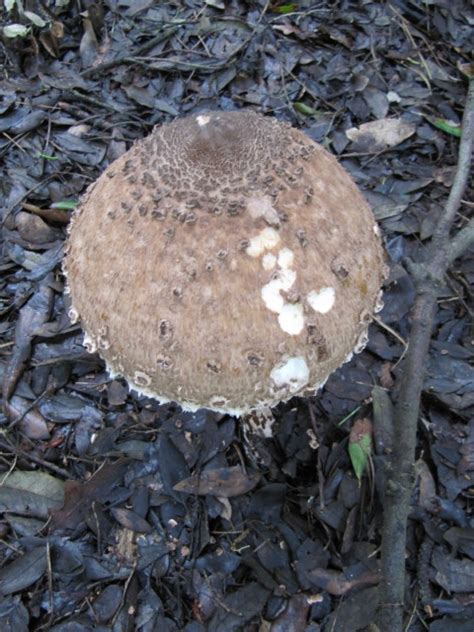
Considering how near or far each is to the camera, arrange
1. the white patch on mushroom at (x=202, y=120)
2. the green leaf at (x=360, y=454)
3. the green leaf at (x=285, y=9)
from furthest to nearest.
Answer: the green leaf at (x=285, y=9) → the green leaf at (x=360, y=454) → the white patch on mushroom at (x=202, y=120)

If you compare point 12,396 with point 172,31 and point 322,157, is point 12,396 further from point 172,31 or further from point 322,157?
point 172,31

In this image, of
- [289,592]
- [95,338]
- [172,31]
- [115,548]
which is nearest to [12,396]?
[115,548]

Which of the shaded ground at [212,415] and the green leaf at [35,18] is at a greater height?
the green leaf at [35,18]

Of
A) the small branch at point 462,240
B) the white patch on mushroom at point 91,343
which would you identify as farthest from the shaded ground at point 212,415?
the white patch on mushroom at point 91,343

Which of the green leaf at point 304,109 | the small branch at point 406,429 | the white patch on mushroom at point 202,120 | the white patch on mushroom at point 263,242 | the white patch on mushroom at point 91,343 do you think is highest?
the white patch on mushroom at point 202,120

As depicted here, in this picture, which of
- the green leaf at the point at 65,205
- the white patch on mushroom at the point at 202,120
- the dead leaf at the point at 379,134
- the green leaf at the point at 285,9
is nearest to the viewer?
the white patch on mushroom at the point at 202,120

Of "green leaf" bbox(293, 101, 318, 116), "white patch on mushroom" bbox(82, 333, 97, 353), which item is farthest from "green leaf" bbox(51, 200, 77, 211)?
"green leaf" bbox(293, 101, 318, 116)

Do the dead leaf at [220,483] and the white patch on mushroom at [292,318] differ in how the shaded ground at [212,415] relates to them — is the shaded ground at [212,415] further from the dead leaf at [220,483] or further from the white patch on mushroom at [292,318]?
the white patch on mushroom at [292,318]
